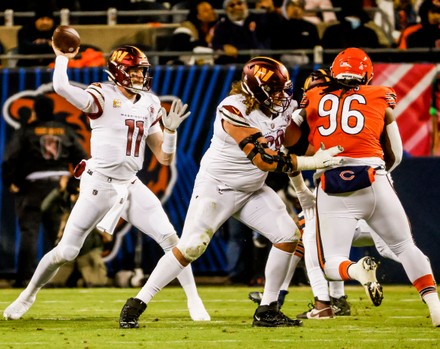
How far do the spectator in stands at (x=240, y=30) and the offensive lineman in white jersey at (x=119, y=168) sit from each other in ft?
15.9

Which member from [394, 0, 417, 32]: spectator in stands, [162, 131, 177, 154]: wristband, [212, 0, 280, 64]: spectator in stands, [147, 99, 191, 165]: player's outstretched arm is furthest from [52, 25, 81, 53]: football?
[394, 0, 417, 32]: spectator in stands

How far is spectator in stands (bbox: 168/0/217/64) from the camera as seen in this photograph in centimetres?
1385

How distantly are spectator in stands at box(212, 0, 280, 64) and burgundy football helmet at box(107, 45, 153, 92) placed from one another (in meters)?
4.80

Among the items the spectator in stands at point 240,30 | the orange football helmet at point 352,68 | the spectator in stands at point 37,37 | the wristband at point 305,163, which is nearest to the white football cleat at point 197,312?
the wristband at point 305,163

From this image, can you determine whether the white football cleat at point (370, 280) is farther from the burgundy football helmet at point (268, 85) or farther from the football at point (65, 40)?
the football at point (65, 40)

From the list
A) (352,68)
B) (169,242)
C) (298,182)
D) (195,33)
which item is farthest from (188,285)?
(195,33)

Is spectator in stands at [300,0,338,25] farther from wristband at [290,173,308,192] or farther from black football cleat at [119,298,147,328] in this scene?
black football cleat at [119,298,147,328]

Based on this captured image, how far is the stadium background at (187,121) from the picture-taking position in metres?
13.1

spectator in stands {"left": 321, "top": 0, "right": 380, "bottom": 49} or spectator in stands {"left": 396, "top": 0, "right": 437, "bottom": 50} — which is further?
spectator in stands {"left": 396, "top": 0, "right": 437, "bottom": 50}

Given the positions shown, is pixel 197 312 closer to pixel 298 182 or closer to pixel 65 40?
pixel 298 182

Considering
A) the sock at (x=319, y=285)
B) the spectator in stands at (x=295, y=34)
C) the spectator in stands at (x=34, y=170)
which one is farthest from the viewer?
the spectator in stands at (x=295, y=34)

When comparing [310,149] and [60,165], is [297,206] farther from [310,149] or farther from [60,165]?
[310,149]

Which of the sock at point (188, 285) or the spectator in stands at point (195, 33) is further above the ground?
the sock at point (188, 285)

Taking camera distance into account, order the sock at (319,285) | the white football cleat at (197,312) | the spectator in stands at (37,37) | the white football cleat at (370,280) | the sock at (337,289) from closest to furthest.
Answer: the white football cleat at (370,280) < the white football cleat at (197,312) < the sock at (319,285) < the sock at (337,289) < the spectator in stands at (37,37)
